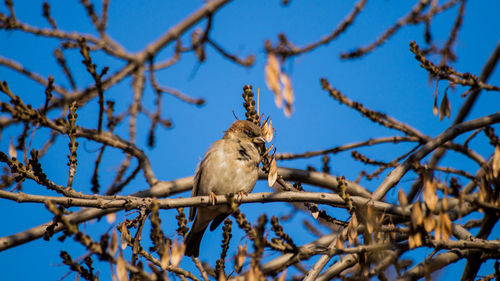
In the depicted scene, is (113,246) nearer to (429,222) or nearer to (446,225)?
(429,222)

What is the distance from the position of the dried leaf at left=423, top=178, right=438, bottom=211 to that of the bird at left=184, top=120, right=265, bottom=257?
2.46 metres

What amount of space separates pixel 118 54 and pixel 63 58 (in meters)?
2.15

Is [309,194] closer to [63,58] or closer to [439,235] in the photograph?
[439,235]

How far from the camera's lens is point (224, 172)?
209 inches

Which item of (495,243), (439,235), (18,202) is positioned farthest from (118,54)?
(495,243)

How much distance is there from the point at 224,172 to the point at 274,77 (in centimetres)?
249

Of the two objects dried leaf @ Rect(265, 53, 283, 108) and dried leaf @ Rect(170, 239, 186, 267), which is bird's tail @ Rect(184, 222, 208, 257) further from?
dried leaf @ Rect(265, 53, 283, 108)

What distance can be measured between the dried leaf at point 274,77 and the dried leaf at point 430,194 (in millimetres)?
1032

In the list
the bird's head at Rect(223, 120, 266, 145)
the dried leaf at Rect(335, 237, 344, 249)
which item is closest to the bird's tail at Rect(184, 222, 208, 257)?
the bird's head at Rect(223, 120, 266, 145)

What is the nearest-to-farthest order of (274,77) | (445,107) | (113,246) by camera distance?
1. (113,246)
2. (274,77)
3. (445,107)

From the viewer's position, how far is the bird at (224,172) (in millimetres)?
5277

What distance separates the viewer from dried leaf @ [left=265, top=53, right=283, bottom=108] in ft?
9.72

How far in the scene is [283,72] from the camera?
3.10 metres

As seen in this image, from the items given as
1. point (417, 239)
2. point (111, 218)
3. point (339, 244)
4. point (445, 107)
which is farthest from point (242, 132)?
point (417, 239)
